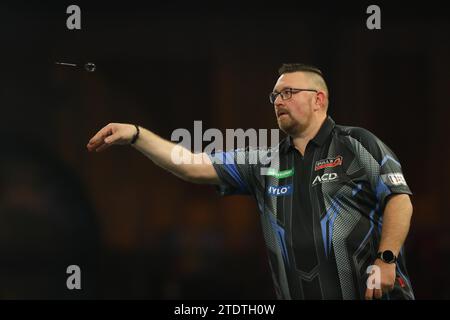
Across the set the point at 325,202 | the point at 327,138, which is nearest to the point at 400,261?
the point at 325,202

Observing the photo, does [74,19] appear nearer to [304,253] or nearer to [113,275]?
[113,275]

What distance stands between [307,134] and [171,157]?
0.74m

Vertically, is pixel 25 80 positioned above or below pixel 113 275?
above

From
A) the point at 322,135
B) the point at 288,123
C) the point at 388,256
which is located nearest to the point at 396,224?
the point at 388,256

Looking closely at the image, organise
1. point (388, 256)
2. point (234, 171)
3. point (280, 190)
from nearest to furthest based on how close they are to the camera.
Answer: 1. point (388, 256)
2. point (280, 190)
3. point (234, 171)

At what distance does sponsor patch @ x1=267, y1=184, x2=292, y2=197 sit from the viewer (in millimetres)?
3832

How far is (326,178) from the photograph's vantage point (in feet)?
12.3

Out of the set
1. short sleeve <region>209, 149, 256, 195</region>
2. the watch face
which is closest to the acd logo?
short sleeve <region>209, 149, 256, 195</region>

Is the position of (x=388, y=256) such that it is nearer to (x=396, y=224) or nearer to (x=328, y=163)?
(x=396, y=224)

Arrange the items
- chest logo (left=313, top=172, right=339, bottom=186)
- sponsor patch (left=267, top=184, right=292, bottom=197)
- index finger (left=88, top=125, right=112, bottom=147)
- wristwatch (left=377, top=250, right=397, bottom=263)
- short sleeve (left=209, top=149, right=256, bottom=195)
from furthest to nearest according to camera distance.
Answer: short sleeve (left=209, top=149, right=256, bottom=195), sponsor patch (left=267, top=184, right=292, bottom=197), chest logo (left=313, top=172, right=339, bottom=186), index finger (left=88, top=125, right=112, bottom=147), wristwatch (left=377, top=250, right=397, bottom=263)

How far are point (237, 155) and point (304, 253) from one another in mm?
705

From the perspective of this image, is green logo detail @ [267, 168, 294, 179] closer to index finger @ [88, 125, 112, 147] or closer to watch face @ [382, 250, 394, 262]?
watch face @ [382, 250, 394, 262]

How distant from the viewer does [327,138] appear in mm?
3873

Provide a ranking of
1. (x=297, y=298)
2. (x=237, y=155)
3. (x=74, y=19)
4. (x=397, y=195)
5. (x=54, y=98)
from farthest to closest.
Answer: (x=54, y=98) < (x=74, y=19) < (x=237, y=155) < (x=297, y=298) < (x=397, y=195)
